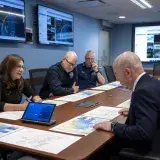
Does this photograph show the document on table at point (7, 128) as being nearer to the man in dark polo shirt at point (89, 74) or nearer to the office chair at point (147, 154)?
the office chair at point (147, 154)

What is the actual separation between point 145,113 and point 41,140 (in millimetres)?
569

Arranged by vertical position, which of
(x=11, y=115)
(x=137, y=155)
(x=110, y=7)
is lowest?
(x=137, y=155)

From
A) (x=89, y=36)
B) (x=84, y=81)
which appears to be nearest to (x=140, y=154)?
(x=84, y=81)

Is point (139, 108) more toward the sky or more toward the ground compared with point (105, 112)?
more toward the sky

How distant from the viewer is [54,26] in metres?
4.61

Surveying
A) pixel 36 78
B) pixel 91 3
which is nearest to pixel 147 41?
pixel 91 3

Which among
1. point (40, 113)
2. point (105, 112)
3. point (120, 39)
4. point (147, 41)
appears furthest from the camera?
point (120, 39)

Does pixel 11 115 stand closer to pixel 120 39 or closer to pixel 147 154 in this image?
pixel 147 154

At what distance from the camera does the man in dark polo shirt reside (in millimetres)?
3887

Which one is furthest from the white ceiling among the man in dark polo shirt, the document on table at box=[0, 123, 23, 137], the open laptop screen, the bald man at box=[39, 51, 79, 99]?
the document on table at box=[0, 123, 23, 137]

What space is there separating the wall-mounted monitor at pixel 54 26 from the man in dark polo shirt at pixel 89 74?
95 cm

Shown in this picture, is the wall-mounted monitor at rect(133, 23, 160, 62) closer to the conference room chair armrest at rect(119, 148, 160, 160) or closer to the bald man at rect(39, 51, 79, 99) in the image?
the bald man at rect(39, 51, 79, 99)

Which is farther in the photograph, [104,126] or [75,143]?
[104,126]

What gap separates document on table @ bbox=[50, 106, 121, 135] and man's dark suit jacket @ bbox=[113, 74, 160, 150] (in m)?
0.26
